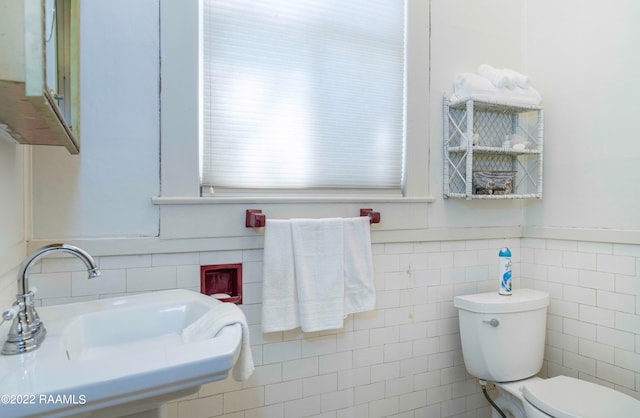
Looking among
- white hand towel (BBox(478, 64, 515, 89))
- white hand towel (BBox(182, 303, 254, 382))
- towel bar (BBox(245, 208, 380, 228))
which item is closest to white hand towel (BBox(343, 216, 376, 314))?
towel bar (BBox(245, 208, 380, 228))

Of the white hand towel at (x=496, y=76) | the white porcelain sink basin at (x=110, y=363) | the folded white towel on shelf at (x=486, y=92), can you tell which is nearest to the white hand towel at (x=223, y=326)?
the white porcelain sink basin at (x=110, y=363)

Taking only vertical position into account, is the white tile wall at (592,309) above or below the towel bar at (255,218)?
below

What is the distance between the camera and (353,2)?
66.0 inches

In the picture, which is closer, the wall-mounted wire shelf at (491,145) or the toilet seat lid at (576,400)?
the toilet seat lid at (576,400)

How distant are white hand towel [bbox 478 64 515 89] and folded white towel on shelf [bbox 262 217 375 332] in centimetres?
98

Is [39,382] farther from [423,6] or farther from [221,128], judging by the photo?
[423,6]

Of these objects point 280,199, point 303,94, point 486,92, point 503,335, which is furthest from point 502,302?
point 303,94

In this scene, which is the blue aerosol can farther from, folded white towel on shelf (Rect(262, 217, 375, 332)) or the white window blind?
folded white towel on shelf (Rect(262, 217, 375, 332))

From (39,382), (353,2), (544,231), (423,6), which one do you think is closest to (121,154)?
(39,382)

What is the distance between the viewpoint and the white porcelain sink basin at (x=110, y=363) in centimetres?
62

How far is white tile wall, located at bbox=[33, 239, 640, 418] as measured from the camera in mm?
1405

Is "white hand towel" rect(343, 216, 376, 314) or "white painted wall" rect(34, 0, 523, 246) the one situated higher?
"white painted wall" rect(34, 0, 523, 246)

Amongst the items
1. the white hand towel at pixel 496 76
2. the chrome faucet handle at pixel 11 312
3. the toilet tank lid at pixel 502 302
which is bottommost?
the toilet tank lid at pixel 502 302

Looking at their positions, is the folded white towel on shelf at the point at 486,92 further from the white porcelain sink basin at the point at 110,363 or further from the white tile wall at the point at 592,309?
the white porcelain sink basin at the point at 110,363
